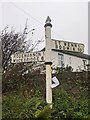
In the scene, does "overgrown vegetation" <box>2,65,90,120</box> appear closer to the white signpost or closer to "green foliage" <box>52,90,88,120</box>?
"green foliage" <box>52,90,88,120</box>

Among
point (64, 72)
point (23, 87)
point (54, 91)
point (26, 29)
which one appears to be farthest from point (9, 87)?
point (26, 29)

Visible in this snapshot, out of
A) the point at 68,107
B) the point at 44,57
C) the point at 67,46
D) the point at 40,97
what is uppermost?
the point at 67,46

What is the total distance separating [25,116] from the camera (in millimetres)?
6832

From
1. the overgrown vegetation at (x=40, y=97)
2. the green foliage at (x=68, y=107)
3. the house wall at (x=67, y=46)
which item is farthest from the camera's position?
the green foliage at (x=68, y=107)

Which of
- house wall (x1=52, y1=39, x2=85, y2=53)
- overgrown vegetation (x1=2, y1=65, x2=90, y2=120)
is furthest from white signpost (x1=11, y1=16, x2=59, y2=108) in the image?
overgrown vegetation (x1=2, y1=65, x2=90, y2=120)

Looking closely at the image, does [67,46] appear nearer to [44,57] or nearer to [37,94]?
[44,57]

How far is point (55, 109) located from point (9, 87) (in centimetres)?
266

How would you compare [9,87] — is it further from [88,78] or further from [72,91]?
[88,78]

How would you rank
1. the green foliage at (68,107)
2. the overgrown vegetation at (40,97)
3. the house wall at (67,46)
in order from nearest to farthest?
the house wall at (67,46), the overgrown vegetation at (40,97), the green foliage at (68,107)

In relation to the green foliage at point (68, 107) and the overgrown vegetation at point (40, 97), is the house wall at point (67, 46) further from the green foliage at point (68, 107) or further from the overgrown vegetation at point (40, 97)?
the green foliage at point (68, 107)

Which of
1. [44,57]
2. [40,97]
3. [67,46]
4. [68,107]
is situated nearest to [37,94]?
[40,97]

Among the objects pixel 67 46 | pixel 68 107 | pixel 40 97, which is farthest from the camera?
pixel 40 97

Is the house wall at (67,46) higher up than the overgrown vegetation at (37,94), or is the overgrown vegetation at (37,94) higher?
the house wall at (67,46)

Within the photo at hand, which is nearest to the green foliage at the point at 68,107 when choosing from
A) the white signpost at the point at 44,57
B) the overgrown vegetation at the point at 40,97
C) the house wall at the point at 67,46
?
the overgrown vegetation at the point at 40,97
